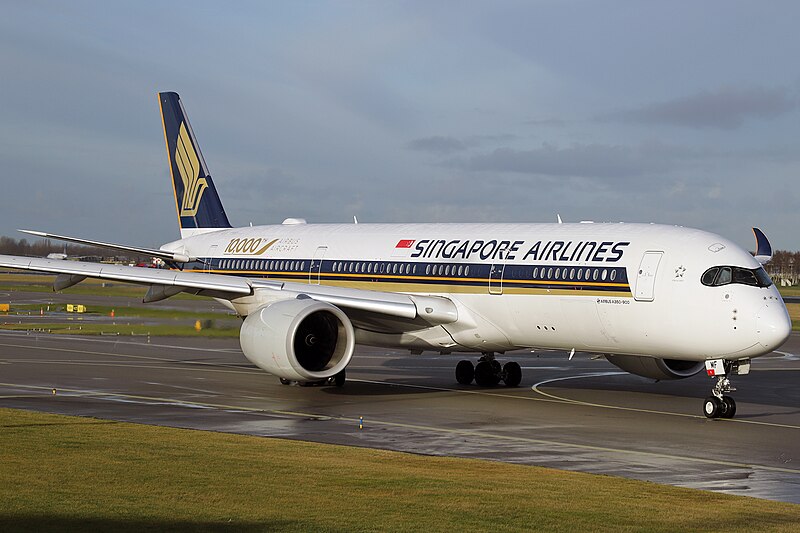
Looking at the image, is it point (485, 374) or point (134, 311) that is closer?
point (485, 374)

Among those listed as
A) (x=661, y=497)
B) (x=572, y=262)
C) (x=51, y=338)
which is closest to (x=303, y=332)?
(x=572, y=262)

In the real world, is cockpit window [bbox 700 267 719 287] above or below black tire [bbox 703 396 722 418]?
above

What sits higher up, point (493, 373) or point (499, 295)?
point (499, 295)

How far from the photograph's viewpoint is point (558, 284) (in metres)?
23.7

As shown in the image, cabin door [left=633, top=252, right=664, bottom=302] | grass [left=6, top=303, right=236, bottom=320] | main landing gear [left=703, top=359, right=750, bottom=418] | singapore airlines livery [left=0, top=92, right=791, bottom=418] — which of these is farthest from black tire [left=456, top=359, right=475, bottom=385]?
grass [left=6, top=303, right=236, bottom=320]

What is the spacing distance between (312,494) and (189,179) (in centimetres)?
2529

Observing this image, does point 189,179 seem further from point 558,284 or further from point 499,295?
point 558,284

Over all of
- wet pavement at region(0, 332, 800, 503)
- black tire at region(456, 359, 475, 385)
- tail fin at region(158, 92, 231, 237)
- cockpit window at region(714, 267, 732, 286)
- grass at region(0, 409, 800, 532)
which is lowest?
grass at region(0, 409, 800, 532)

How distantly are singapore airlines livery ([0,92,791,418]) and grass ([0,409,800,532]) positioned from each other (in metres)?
7.87

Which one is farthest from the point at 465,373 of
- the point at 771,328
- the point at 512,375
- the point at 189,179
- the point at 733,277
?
the point at 189,179

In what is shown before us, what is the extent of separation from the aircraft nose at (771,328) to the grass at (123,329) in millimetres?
25335

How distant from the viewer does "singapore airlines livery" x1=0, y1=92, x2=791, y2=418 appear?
70.7 feet

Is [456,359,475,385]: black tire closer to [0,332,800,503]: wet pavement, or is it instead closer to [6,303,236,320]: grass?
[0,332,800,503]: wet pavement

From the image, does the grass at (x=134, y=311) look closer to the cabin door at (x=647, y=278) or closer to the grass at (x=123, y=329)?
the grass at (x=123, y=329)
